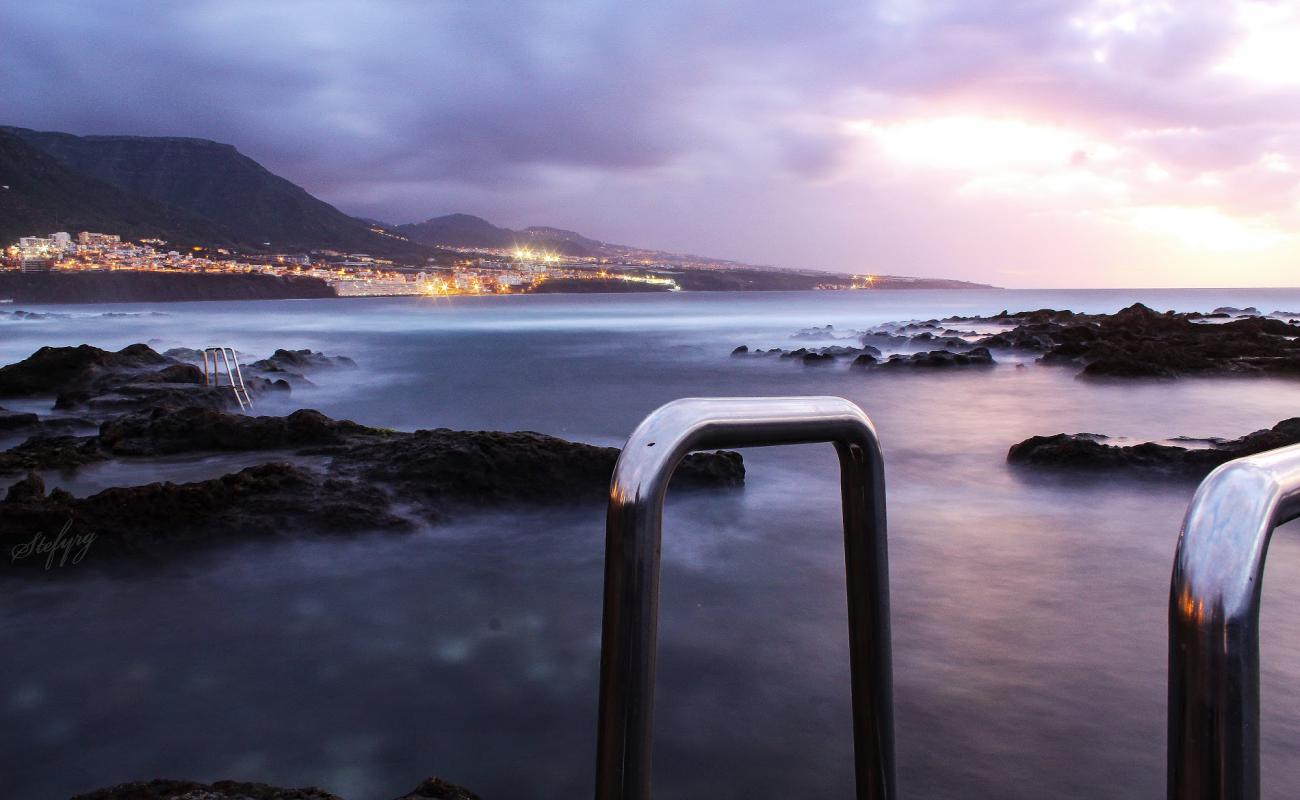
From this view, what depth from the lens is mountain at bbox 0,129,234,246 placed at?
342ft

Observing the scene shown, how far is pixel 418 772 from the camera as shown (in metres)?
3.10

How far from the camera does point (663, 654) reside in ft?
13.4

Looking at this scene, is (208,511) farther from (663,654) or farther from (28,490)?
(663,654)

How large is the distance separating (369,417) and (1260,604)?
12.7m

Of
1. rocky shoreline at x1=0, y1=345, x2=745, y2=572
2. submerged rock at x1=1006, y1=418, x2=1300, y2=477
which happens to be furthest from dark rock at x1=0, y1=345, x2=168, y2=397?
submerged rock at x1=1006, y1=418, x2=1300, y2=477

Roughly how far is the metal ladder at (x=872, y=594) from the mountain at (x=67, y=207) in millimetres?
121828

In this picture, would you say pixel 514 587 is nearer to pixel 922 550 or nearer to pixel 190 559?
pixel 190 559

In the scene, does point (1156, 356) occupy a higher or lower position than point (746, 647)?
higher

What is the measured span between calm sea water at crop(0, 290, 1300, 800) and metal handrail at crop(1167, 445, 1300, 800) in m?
2.50

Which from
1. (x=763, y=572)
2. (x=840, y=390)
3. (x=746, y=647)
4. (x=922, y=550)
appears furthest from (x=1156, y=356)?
(x=746, y=647)

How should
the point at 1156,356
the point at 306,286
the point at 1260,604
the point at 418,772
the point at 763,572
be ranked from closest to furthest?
the point at 1260,604 → the point at 418,772 → the point at 763,572 → the point at 1156,356 → the point at 306,286

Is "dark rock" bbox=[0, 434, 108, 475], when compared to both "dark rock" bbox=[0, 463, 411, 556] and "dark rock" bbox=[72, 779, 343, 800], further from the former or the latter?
"dark rock" bbox=[72, 779, 343, 800]

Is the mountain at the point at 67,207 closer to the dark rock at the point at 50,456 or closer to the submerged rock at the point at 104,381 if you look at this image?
the submerged rock at the point at 104,381
